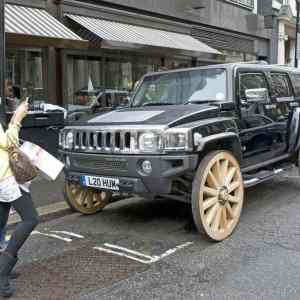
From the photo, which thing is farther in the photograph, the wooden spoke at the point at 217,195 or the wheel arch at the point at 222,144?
the wheel arch at the point at 222,144

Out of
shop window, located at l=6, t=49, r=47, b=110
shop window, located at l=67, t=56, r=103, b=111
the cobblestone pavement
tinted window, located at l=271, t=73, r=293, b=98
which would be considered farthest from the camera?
shop window, located at l=67, t=56, r=103, b=111

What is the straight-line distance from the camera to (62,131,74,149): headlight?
229 inches

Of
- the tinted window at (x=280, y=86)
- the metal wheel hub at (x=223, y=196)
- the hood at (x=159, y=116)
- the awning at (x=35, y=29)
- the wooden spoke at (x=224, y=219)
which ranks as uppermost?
the awning at (x=35, y=29)

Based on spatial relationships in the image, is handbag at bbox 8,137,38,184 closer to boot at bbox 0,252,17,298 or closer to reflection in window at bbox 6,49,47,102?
boot at bbox 0,252,17,298

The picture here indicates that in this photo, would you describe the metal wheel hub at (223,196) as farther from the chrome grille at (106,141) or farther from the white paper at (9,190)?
the white paper at (9,190)

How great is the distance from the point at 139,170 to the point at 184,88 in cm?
181

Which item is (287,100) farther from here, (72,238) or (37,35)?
(37,35)

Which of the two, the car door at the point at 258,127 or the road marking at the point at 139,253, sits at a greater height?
the car door at the point at 258,127

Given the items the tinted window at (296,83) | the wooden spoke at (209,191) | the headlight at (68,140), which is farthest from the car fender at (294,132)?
the headlight at (68,140)

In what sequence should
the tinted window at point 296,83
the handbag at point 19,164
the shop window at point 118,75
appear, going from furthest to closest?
the shop window at point 118,75, the tinted window at point 296,83, the handbag at point 19,164

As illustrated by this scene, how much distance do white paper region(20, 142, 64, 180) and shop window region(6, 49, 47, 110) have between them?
6.34m

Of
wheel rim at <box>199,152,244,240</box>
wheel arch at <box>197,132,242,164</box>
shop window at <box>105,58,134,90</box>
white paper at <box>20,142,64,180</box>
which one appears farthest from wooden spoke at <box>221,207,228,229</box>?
shop window at <box>105,58,134,90</box>

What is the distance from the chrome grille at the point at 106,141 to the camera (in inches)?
204

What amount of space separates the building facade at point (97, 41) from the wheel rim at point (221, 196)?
5.20 metres
